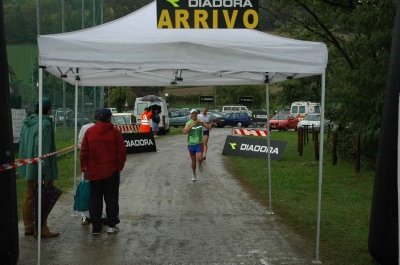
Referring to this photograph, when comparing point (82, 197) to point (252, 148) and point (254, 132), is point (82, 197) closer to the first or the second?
point (252, 148)

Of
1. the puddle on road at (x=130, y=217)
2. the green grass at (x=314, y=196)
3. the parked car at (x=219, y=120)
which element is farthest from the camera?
the parked car at (x=219, y=120)

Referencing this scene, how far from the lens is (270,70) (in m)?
8.28

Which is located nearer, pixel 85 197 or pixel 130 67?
pixel 130 67

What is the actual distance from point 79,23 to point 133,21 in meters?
20.9

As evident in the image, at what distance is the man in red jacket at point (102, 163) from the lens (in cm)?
964

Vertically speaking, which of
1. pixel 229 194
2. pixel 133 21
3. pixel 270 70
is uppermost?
pixel 133 21

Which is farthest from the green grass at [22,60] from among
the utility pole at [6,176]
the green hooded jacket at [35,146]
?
the utility pole at [6,176]

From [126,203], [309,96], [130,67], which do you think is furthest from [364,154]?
[309,96]

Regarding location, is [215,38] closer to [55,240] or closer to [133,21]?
[133,21]

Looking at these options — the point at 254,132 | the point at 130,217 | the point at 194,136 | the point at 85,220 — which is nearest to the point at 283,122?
the point at 254,132

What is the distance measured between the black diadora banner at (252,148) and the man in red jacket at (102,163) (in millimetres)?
14387

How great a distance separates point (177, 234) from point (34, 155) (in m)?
2.40

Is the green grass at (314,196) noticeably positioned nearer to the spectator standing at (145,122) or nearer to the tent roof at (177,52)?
the tent roof at (177,52)

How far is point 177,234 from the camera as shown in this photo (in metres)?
9.96
